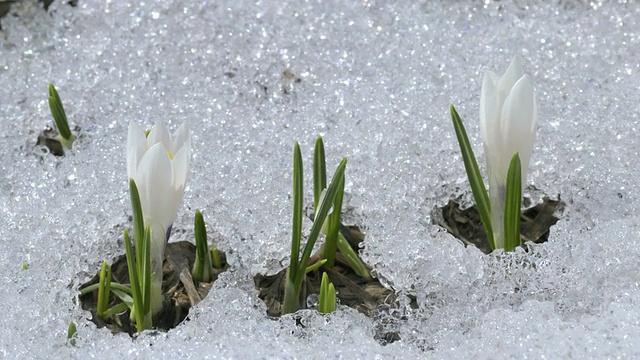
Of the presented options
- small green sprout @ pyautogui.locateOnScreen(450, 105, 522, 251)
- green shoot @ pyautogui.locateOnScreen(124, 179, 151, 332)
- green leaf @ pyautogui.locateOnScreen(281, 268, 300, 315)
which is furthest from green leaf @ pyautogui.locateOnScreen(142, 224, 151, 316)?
small green sprout @ pyautogui.locateOnScreen(450, 105, 522, 251)

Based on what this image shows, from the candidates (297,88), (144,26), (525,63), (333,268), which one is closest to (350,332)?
(333,268)

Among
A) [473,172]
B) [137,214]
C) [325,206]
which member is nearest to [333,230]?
[325,206]

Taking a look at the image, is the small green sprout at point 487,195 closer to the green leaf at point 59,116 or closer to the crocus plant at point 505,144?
the crocus plant at point 505,144

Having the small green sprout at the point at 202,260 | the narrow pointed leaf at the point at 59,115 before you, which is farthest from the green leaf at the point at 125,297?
the narrow pointed leaf at the point at 59,115

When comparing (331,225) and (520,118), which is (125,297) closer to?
(331,225)

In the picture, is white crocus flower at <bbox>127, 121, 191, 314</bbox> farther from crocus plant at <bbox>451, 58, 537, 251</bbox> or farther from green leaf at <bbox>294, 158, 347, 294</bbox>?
crocus plant at <bbox>451, 58, 537, 251</bbox>
